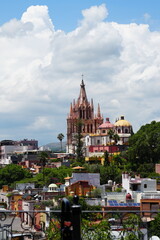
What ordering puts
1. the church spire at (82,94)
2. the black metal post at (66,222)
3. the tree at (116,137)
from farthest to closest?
the church spire at (82,94) → the tree at (116,137) → the black metal post at (66,222)

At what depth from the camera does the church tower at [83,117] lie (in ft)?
349

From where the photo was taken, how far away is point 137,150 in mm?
63125

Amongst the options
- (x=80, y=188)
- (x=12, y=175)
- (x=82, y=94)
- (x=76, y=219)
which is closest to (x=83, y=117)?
(x=82, y=94)

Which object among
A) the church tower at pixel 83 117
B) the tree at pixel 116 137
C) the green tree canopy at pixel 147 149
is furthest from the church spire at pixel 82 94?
the green tree canopy at pixel 147 149

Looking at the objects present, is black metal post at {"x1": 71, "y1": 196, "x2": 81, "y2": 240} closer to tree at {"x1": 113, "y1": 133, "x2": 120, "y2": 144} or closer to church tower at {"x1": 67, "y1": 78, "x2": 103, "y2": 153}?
tree at {"x1": 113, "y1": 133, "x2": 120, "y2": 144}

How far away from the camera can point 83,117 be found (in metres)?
111

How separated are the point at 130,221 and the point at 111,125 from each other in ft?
258

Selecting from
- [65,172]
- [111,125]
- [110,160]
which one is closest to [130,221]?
[65,172]

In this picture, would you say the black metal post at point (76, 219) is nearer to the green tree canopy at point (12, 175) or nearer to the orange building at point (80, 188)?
the orange building at point (80, 188)

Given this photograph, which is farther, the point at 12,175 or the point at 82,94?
the point at 82,94

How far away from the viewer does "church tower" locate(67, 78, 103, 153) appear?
349 ft

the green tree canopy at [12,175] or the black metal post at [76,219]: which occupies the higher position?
the green tree canopy at [12,175]

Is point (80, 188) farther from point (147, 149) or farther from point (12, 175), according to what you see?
point (12, 175)

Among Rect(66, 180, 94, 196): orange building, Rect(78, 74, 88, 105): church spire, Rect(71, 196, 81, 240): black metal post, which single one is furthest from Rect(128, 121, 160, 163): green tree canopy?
Rect(71, 196, 81, 240): black metal post
